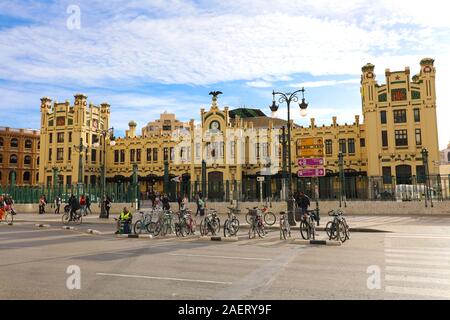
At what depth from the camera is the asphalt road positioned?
6750mm

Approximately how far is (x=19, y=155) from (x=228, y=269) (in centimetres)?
7575

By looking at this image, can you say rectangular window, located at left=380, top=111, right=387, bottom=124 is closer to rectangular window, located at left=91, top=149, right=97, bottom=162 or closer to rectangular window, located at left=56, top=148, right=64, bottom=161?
rectangular window, located at left=91, top=149, right=97, bottom=162

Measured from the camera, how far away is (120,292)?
22.1 ft

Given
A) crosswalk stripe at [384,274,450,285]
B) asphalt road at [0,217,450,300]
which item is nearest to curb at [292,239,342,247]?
asphalt road at [0,217,450,300]

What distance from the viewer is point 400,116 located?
45906 millimetres

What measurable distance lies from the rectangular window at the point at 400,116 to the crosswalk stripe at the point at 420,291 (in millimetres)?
43317

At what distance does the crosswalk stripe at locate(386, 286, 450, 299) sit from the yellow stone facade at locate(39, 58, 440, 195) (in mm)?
38271

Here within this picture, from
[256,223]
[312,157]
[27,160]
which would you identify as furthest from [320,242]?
[27,160]

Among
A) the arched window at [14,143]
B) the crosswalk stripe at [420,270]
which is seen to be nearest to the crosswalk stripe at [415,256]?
the crosswalk stripe at [420,270]

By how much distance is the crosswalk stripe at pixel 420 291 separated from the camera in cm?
653

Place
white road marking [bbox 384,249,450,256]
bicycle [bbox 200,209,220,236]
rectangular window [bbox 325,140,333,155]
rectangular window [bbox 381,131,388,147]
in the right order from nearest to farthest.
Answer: white road marking [bbox 384,249,450,256], bicycle [bbox 200,209,220,236], rectangular window [bbox 381,131,388,147], rectangular window [bbox 325,140,333,155]

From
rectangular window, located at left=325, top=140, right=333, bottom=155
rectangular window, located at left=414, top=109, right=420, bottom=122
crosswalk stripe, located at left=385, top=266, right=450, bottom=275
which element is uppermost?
rectangular window, located at left=414, top=109, right=420, bottom=122

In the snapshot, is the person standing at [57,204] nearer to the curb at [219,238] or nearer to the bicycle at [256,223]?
the curb at [219,238]

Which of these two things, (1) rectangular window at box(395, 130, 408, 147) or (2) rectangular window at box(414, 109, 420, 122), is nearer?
(2) rectangular window at box(414, 109, 420, 122)
